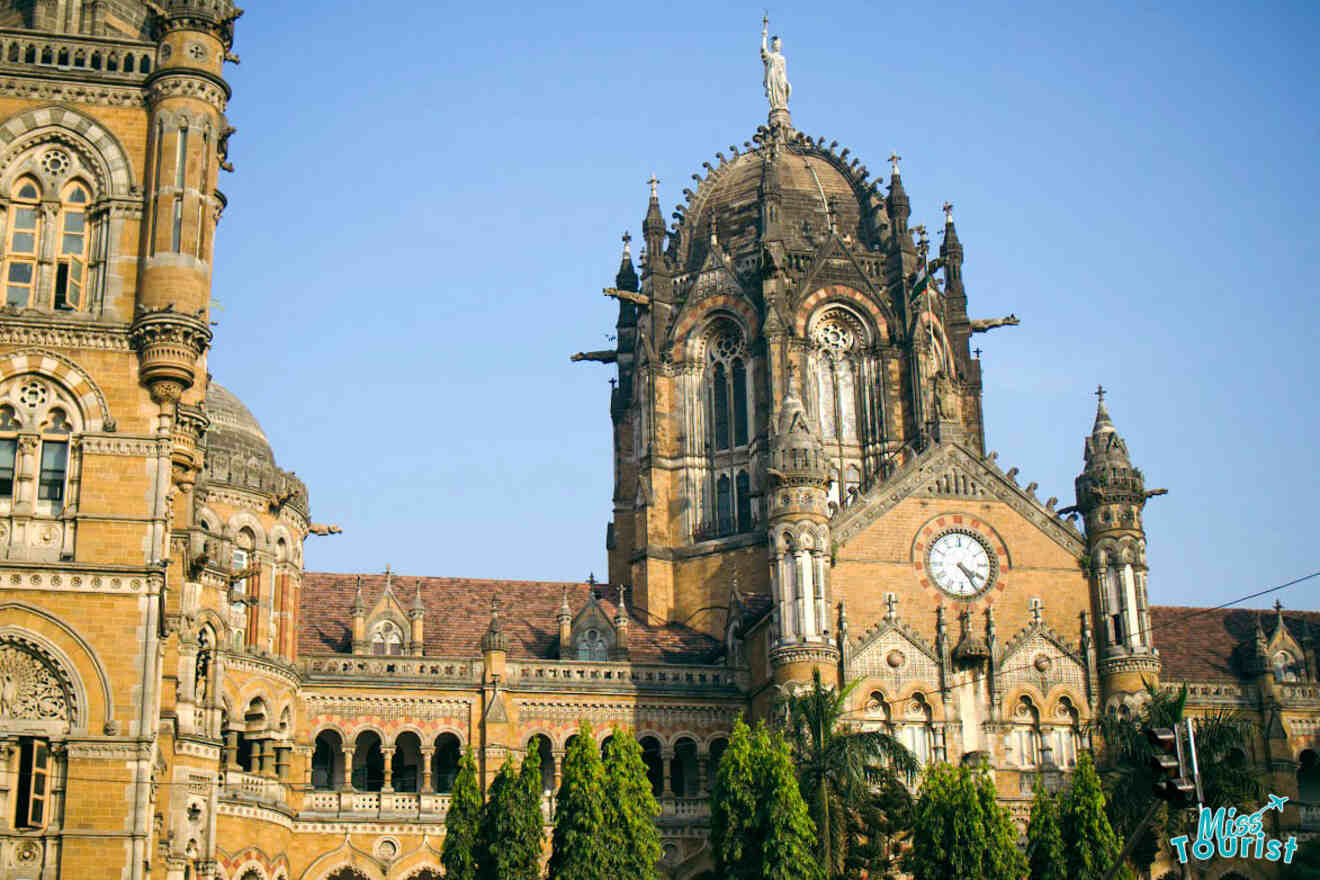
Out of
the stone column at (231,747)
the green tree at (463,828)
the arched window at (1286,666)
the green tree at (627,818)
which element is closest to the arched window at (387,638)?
the stone column at (231,747)

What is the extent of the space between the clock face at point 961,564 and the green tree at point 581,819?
723 inches

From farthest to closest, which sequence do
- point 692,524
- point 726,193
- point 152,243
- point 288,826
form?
point 726,193, point 692,524, point 288,826, point 152,243

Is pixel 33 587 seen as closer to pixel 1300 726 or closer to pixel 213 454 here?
pixel 213 454

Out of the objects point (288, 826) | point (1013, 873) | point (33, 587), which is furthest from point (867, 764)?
point (33, 587)

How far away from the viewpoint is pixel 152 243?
140 ft

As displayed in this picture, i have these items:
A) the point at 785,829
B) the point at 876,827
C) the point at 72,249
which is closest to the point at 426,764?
the point at 876,827

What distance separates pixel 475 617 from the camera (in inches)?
2712

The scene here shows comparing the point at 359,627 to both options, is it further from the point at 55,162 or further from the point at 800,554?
the point at 55,162

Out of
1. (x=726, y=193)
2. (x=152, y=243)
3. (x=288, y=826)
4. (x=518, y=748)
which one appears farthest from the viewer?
(x=726, y=193)

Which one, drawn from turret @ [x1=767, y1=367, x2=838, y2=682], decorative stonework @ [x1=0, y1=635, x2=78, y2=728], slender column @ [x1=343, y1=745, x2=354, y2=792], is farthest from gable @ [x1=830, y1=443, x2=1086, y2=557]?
decorative stonework @ [x1=0, y1=635, x2=78, y2=728]

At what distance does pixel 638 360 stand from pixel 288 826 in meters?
25.6

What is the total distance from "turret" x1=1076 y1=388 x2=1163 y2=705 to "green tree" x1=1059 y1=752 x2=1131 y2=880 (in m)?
11.9

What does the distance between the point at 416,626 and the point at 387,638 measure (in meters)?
1.13

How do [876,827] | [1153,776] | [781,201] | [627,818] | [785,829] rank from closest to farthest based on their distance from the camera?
[785,829], [627,818], [876,827], [1153,776], [781,201]
